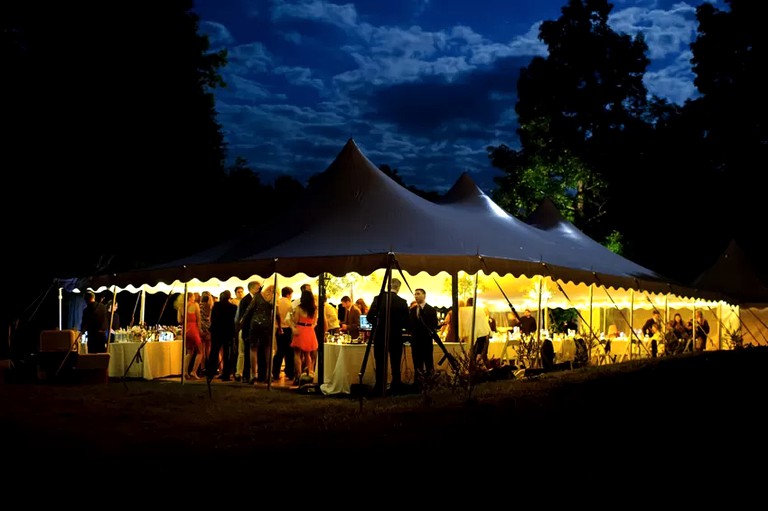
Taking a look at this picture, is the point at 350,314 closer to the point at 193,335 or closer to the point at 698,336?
the point at 193,335

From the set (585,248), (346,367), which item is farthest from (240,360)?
(585,248)

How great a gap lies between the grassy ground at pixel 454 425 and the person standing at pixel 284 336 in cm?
277

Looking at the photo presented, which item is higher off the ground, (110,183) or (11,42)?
(11,42)

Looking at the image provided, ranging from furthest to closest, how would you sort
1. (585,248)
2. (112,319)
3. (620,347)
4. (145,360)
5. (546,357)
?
1. (620,347)
2. (585,248)
3. (112,319)
4. (145,360)
5. (546,357)

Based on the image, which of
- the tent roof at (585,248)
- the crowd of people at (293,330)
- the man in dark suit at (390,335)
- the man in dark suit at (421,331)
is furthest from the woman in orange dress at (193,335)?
the tent roof at (585,248)

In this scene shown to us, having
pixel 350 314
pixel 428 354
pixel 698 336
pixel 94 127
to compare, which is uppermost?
pixel 94 127

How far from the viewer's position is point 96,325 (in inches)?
528

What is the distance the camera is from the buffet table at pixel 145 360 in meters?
13.3

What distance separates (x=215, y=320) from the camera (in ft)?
41.4

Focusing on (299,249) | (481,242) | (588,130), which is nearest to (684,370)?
(481,242)

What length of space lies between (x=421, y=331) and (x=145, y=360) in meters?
5.39

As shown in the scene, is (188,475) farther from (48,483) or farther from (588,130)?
(588,130)

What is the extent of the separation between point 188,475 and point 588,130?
23.9 metres

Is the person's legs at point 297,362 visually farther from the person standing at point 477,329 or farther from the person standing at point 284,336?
the person standing at point 477,329
